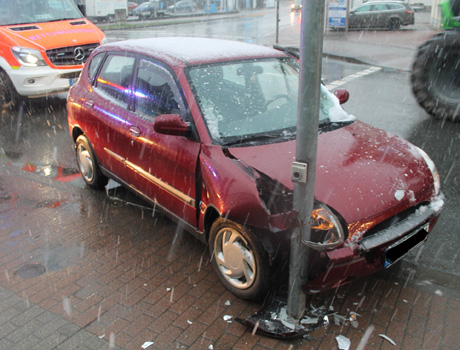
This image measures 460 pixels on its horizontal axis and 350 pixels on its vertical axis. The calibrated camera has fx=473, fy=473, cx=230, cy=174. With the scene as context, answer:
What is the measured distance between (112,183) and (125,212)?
99 cm

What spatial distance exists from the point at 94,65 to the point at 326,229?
149 inches

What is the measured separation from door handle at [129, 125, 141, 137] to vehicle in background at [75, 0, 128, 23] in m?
31.2

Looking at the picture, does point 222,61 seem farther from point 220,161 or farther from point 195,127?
point 220,161

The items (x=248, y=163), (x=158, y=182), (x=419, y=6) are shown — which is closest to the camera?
(x=248, y=163)

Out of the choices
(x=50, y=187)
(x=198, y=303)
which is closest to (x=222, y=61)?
(x=198, y=303)

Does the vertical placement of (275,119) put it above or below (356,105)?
above

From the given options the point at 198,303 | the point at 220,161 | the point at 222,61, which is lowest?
the point at 198,303

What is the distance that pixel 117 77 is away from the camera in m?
5.22

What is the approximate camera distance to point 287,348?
128 inches

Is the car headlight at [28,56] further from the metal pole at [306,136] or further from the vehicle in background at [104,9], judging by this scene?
the vehicle in background at [104,9]

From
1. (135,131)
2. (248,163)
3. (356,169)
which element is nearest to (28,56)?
(135,131)

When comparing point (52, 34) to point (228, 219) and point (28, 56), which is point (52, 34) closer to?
point (28, 56)

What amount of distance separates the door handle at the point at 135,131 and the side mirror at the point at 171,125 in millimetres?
741

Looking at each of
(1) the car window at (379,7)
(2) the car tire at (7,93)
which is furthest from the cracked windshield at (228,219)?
(1) the car window at (379,7)
